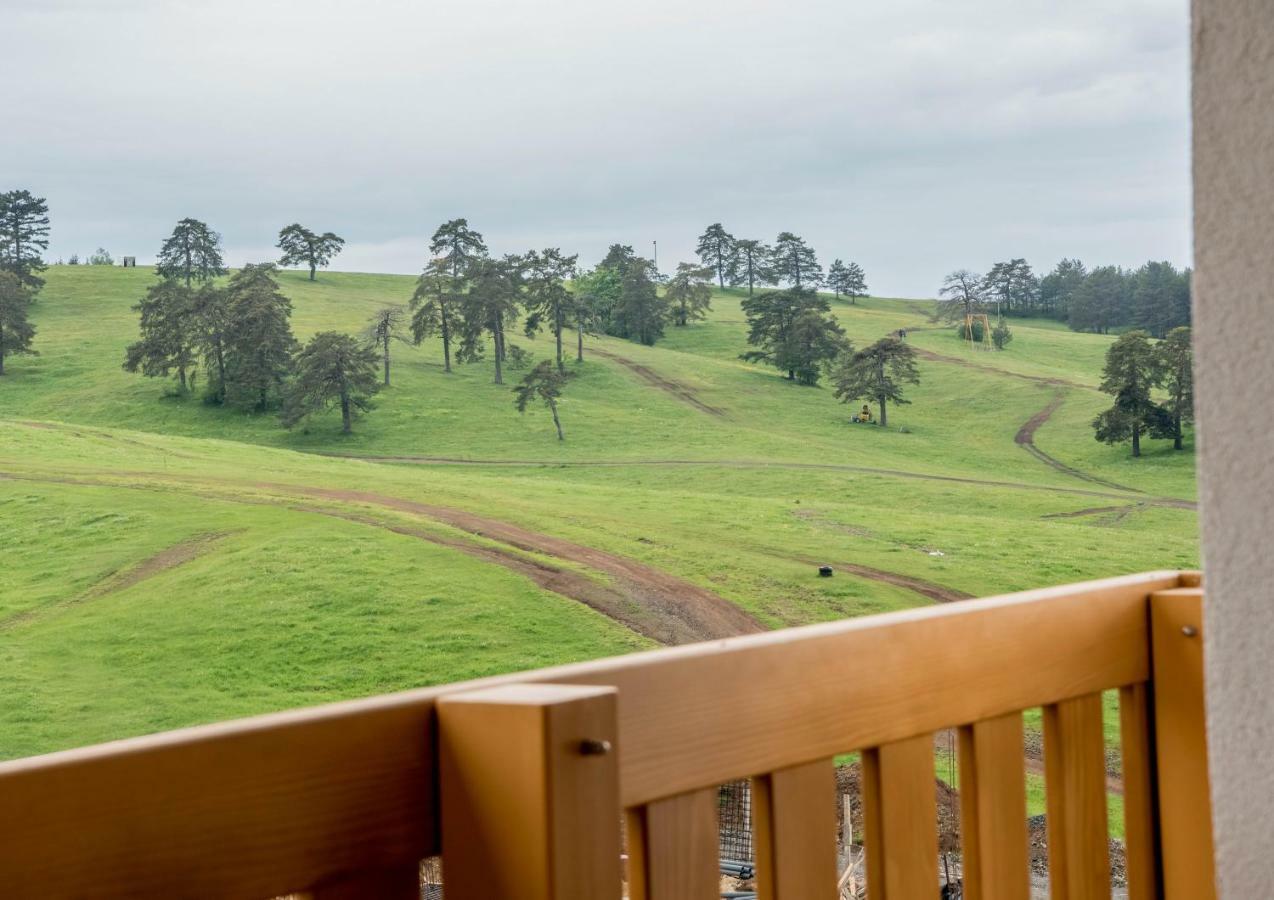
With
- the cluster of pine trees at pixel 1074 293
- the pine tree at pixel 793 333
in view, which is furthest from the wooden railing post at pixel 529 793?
the cluster of pine trees at pixel 1074 293

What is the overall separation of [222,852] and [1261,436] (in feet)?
1.30

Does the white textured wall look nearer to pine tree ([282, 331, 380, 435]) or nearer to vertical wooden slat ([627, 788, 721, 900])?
vertical wooden slat ([627, 788, 721, 900])

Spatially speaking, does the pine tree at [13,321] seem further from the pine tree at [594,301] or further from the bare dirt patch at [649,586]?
the pine tree at [594,301]

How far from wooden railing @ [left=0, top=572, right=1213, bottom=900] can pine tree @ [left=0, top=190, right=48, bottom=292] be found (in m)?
28.4

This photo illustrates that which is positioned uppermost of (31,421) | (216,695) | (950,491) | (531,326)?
(531,326)

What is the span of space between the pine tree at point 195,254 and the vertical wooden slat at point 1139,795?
29569 millimetres

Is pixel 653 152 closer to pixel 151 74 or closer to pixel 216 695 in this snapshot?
pixel 151 74

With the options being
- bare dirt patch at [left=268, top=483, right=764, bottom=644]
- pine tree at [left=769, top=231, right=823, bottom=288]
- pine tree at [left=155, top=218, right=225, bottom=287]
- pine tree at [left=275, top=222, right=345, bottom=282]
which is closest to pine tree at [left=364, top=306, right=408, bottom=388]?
pine tree at [left=155, top=218, right=225, bottom=287]

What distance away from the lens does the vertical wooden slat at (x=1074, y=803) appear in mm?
769

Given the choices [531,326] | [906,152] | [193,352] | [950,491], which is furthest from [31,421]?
[906,152]

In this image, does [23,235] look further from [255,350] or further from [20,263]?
[255,350]

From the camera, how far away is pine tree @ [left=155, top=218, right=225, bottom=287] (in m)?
28.3

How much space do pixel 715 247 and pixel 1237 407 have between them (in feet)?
113

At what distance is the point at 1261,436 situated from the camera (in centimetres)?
43
